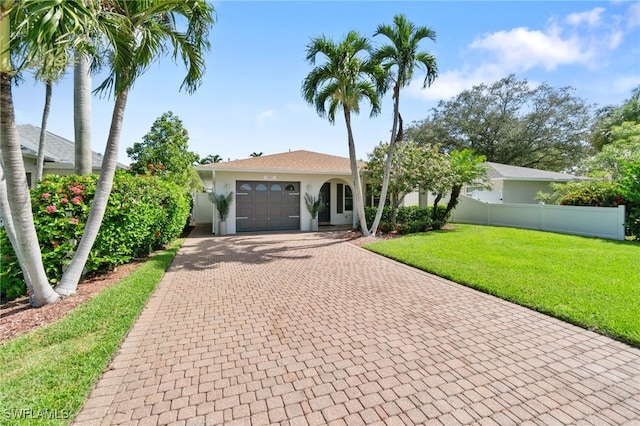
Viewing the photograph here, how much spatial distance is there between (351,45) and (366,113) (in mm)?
2653

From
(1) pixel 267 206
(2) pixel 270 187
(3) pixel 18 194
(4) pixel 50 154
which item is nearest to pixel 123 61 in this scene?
(3) pixel 18 194

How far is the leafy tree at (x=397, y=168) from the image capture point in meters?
12.9

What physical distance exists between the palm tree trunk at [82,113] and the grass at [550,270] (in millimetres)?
8864

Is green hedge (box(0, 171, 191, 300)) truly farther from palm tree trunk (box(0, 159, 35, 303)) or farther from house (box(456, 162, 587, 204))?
house (box(456, 162, 587, 204))

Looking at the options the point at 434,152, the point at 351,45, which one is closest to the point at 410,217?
the point at 434,152

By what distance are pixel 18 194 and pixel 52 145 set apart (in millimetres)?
14809

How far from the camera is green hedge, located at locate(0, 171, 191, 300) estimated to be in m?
5.05

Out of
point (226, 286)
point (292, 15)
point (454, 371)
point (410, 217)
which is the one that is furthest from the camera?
point (410, 217)

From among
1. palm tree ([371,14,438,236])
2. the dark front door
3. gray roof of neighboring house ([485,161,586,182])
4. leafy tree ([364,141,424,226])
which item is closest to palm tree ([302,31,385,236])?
palm tree ([371,14,438,236])

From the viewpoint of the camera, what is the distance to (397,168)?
515 inches

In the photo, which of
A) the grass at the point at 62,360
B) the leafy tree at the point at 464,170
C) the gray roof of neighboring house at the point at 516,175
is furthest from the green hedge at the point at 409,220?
the grass at the point at 62,360

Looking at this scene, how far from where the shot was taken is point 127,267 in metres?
7.51

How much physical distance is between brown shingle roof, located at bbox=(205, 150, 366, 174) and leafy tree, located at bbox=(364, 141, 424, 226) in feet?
5.81

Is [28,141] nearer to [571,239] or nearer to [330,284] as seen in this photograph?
[330,284]
